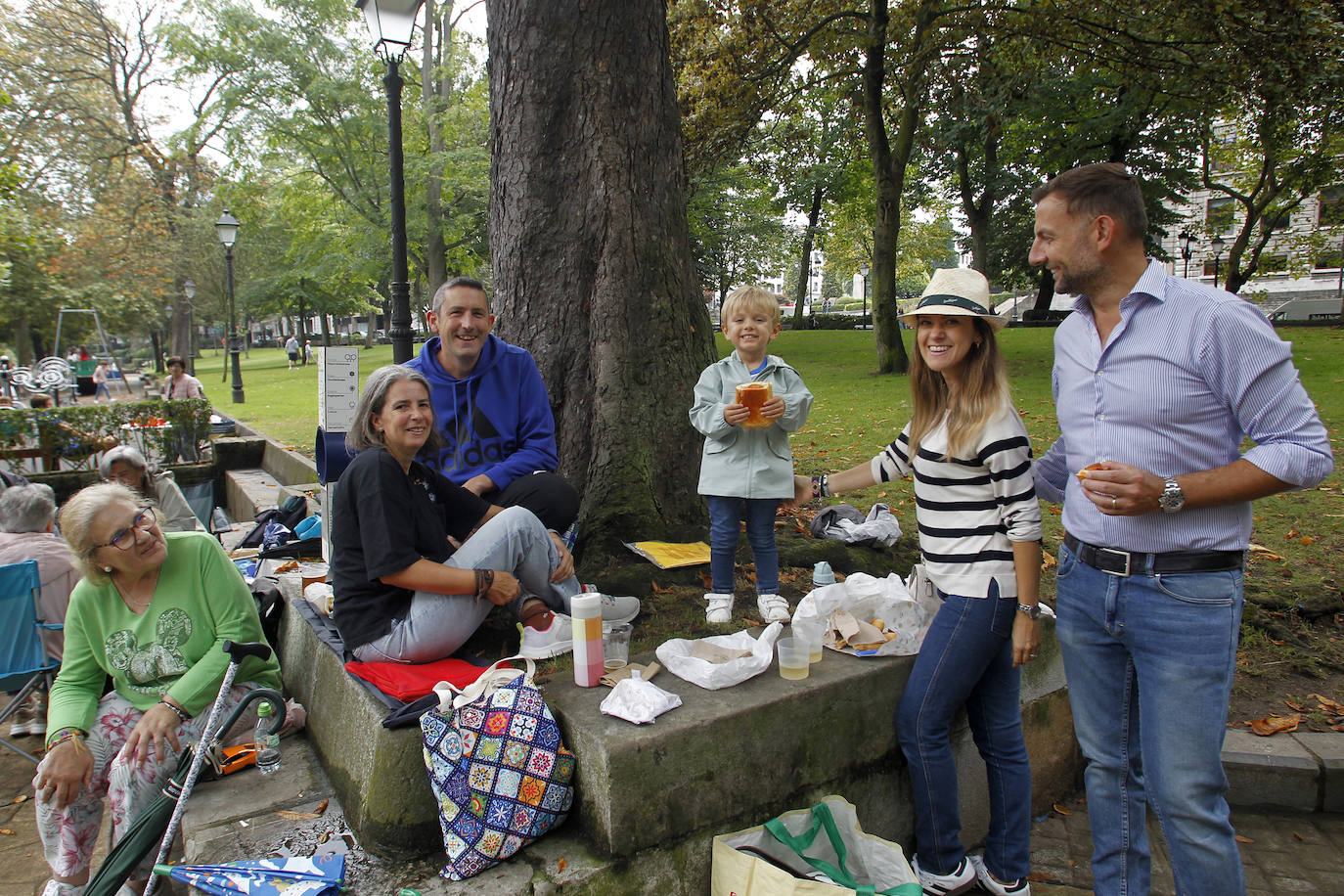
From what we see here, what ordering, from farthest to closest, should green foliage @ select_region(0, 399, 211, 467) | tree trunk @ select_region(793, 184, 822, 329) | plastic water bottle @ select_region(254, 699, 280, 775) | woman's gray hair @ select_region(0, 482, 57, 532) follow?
1. tree trunk @ select_region(793, 184, 822, 329)
2. green foliage @ select_region(0, 399, 211, 467)
3. woman's gray hair @ select_region(0, 482, 57, 532)
4. plastic water bottle @ select_region(254, 699, 280, 775)

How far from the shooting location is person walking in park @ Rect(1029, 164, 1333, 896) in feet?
6.48

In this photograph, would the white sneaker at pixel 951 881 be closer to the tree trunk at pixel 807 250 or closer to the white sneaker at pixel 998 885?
the white sneaker at pixel 998 885

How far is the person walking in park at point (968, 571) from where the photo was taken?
8.30 feet

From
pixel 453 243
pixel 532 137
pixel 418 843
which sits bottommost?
pixel 418 843

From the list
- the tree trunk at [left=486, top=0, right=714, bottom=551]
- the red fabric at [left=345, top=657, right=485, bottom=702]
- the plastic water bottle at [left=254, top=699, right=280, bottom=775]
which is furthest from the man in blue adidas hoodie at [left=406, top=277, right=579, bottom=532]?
the plastic water bottle at [left=254, top=699, right=280, bottom=775]

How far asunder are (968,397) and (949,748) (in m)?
1.24

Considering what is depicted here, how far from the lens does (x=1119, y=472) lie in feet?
6.56

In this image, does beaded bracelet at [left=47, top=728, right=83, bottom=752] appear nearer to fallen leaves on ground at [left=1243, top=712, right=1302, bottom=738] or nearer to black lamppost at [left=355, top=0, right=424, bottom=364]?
black lamppost at [left=355, top=0, right=424, bottom=364]

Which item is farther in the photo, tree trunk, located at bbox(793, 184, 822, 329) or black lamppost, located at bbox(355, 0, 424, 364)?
tree trunk, located at bbox(793, 184, 822, 329)

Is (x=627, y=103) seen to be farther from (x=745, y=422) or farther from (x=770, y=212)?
(x=770, y=212)

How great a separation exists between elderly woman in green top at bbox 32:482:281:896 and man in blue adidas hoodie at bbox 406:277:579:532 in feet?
3.62

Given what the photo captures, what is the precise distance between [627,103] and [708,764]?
3739 mm

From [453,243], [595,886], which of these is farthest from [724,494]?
[453,243]

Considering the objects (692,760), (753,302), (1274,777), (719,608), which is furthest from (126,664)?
(1274,777)
